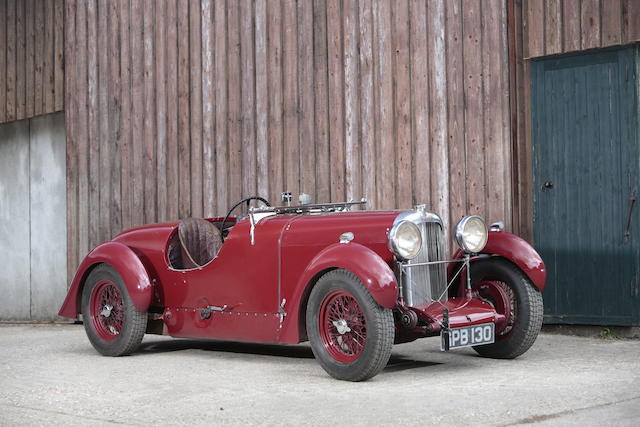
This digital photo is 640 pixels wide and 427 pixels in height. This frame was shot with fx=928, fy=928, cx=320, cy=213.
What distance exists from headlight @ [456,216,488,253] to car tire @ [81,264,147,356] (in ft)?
8.03

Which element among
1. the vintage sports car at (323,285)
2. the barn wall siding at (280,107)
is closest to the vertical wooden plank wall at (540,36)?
the barn wall siding at (280,107)

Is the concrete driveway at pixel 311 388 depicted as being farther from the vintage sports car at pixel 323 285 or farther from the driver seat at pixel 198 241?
the driver seat at pixel 198 241

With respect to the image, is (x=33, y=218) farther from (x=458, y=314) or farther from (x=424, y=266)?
(x=458, y=314)

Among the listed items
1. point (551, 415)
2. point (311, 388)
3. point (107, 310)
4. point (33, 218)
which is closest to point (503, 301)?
point (311, 388)

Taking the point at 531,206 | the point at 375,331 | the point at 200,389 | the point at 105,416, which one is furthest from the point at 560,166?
the point at 105,416

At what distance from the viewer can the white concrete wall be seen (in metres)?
11.7

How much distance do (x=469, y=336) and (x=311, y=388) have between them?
1009 millimetres

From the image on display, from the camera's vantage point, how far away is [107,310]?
23.0ft

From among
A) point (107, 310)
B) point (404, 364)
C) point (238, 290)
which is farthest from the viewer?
point (107, 310)

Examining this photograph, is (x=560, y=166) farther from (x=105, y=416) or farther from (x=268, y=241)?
(x=105, y=416)

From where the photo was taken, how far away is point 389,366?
5992 millimetres

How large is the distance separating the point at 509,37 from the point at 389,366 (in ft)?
10.9

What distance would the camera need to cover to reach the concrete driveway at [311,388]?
4250 millimetres

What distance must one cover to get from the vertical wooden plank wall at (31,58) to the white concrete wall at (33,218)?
215mm
